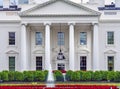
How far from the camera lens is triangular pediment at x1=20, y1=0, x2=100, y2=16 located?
6231cm

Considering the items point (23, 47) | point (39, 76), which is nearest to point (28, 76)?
point (39, 76)

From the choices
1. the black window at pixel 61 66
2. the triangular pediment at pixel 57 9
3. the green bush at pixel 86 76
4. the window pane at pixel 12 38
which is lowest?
the green bush at pixel 86 76

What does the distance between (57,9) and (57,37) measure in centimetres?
499

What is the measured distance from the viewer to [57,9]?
62812 mm

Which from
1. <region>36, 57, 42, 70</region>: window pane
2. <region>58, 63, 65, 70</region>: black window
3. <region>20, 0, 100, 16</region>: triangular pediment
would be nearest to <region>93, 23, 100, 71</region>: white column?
<region>20, 0, 100, 16</region>: triangular pediment

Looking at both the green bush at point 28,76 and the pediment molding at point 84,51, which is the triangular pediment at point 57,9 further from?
the green bush at point 28,76

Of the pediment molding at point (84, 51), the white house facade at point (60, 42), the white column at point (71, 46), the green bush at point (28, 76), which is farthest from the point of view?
the pediment molding at point (84, 51)

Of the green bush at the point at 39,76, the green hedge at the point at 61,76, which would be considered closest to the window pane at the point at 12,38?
the green hedge at the point at 61,76

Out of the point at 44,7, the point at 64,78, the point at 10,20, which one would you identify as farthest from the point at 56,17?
the point at 64,78

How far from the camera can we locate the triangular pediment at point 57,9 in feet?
204

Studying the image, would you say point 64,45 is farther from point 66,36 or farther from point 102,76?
point 102,76

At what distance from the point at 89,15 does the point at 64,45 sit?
6.49m

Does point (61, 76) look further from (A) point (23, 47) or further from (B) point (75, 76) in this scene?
(A) point (23, 47)

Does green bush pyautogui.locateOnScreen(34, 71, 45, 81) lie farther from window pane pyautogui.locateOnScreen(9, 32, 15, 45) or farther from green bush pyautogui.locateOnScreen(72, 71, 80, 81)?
window pane pyautogui.locateOnScreen(9, 32, 15, 45)
